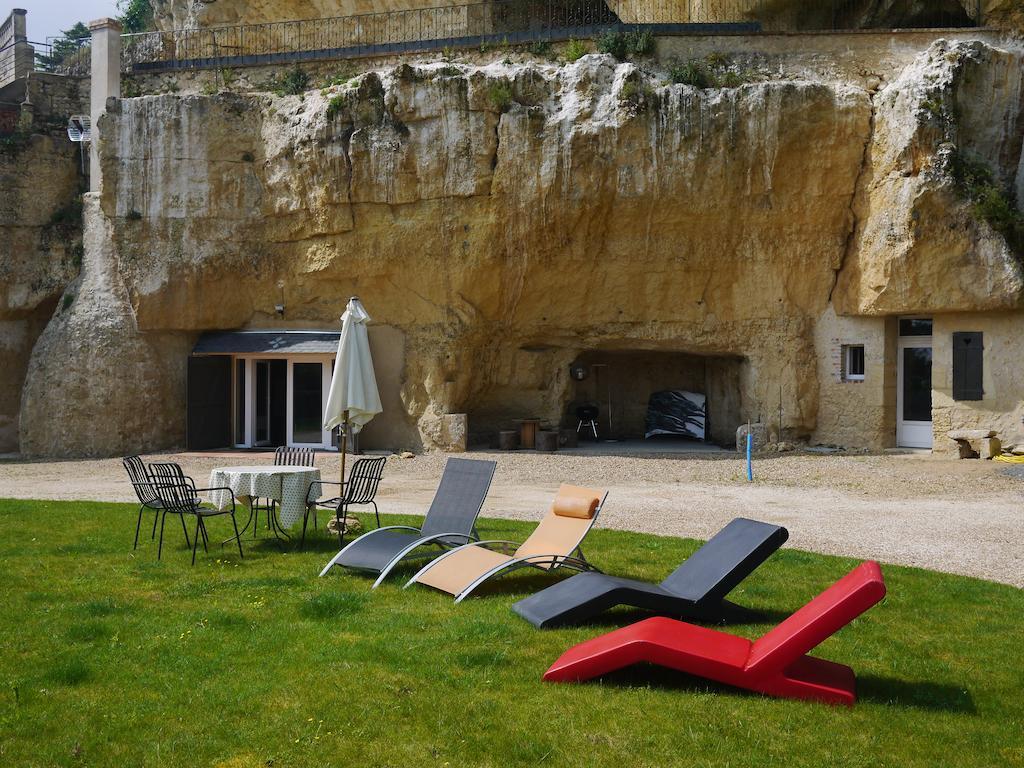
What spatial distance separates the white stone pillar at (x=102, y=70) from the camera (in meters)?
20.5

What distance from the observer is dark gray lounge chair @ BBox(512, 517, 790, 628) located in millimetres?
6133

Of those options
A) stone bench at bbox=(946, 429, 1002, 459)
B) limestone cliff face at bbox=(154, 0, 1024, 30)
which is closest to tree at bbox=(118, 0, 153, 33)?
limestone cliff face at bbox=(154, 0, 1024, 30)

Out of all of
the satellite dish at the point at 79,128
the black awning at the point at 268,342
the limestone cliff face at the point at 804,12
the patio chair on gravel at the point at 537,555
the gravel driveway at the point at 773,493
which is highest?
the limestone cliff face at the point at 804,12

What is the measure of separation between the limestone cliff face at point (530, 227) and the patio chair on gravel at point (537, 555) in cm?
1126

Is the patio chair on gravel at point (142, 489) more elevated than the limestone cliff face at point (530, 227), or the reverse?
the limestone cliff face at point (530, 227)

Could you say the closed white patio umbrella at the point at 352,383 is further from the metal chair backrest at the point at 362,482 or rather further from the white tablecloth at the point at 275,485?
the white tablecloth at the point at 275,485

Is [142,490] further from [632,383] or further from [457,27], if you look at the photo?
[457,27]

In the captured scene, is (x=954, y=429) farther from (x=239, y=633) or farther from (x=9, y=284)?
(x=9, y=284)

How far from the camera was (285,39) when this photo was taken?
23062 mm

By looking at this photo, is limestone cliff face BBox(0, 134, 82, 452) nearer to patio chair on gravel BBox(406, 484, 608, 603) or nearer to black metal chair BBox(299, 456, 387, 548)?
black metal chair BBox(299, 456, 387, 548)

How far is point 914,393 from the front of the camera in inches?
731

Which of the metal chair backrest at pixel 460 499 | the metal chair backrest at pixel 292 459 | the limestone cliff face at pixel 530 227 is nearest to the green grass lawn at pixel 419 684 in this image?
the metal chair backrest at pixel 460 499

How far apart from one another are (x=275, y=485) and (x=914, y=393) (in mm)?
13672

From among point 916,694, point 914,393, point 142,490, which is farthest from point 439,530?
point 914,393
